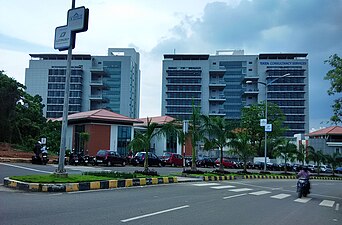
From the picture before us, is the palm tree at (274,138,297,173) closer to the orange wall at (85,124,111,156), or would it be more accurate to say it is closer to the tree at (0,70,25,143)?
the orange wall at (85,124,111,156)

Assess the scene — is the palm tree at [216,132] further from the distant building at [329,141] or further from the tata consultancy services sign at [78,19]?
the distant building at [329,141]

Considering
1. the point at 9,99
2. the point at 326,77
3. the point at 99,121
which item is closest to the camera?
the point at 326,77

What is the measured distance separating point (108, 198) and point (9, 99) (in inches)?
1035

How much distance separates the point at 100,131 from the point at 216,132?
22441mm

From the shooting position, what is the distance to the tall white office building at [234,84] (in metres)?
99.8

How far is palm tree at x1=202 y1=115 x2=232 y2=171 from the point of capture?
2448 centimetres

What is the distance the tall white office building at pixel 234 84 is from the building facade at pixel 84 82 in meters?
11.9

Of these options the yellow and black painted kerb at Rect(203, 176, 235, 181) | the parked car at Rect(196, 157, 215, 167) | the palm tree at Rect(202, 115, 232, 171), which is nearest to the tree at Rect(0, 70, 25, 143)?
the palm tree at Rect(202, 115, 232, 171)

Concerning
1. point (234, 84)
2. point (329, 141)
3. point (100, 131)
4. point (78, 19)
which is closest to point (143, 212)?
point (78, 19)

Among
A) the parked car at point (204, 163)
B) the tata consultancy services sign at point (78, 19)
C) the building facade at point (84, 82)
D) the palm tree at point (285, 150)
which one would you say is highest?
the building facade at point (84, 82)

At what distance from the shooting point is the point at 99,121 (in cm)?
4362

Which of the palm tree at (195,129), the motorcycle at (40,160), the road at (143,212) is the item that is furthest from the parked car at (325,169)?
the road at (143,212)

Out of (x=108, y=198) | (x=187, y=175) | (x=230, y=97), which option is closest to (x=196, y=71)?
(x=230, y=97)

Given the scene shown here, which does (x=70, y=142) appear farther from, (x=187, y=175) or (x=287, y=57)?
(x=287, y=57)
